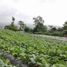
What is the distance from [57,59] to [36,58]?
78 cm

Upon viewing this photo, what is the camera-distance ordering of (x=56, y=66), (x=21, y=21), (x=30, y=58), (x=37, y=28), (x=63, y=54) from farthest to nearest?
(x=21, y=21), (x=37, y=28), (x=63, y=54), (x=30, y=58), (x=56, y=66)

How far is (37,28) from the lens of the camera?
236 ft

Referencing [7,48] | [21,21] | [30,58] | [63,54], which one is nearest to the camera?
[30,58]

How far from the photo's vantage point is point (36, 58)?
8859 millimetres

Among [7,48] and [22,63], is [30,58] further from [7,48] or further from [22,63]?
[7,48]

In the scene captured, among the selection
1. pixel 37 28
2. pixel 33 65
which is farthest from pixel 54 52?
pixel 37 28

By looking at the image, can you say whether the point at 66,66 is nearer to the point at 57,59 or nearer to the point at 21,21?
the point at 57,59

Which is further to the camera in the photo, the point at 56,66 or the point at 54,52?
the point at 54,52

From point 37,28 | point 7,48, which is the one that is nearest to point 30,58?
point 7,48

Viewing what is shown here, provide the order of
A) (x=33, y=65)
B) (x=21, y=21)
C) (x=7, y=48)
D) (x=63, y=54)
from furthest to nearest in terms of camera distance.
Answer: (x=21, y=21) < (x=7, y=48) < (x=63, y=54) < (x=33, y=65)

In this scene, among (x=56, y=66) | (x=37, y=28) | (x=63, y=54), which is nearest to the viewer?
(x=56, y=66)

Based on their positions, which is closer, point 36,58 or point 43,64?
point 43,64

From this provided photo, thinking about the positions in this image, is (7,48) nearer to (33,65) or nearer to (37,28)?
(33,65)

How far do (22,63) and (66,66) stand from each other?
64.3 inches
